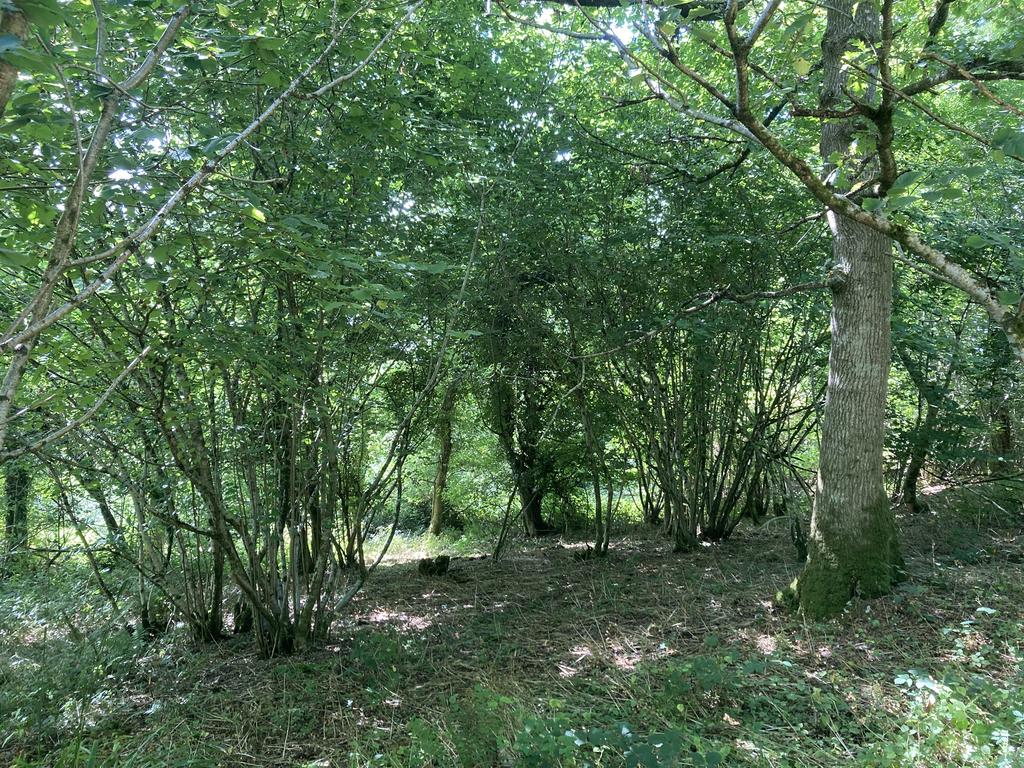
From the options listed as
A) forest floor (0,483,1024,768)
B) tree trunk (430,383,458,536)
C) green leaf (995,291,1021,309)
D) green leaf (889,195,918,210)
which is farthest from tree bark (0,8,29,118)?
tree trunk (430,383,458,536)

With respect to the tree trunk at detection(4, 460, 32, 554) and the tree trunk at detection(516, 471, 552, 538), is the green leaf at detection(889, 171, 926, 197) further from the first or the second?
the tree trunk at detection(516, 471, 552, 538)

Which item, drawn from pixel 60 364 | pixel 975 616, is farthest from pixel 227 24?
pixel 975 616

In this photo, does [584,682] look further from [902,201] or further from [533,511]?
[533,511]

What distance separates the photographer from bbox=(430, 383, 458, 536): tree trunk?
6656 millimetres

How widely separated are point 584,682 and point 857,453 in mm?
2446

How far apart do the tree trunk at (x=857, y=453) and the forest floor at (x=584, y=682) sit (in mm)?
229

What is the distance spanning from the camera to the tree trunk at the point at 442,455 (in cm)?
666

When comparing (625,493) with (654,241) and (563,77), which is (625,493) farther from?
(563,77)

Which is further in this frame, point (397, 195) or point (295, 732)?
point (397, 195)

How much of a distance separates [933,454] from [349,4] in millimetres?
6602

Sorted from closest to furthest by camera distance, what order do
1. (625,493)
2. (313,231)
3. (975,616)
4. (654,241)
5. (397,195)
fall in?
(313,231) → (975,616) → (397,195) → (654,241) → (625,493)

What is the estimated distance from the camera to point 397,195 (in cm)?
446

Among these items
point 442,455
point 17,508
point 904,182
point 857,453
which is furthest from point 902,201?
point 442,455

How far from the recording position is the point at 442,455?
31.0 ft
